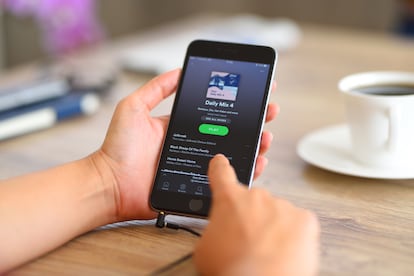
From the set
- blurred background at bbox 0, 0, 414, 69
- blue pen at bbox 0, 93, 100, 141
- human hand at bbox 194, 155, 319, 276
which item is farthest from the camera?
blurred background at bbox 0, 0, 414, 69

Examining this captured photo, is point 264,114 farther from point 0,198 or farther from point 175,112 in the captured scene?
point 0,198

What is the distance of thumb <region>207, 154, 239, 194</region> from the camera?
60 cm

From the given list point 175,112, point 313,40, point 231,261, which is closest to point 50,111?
point 175,112

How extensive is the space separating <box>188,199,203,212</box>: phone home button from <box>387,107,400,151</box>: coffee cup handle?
0.82 feet

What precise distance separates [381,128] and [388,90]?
10 cm

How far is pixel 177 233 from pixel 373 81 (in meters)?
0.36

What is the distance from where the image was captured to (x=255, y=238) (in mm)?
546

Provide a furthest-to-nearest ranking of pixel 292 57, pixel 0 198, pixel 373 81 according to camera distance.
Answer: pixel 292 57 < pixel 373 81 < pixel 0 198

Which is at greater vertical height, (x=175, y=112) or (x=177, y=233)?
(x=175, y=112)

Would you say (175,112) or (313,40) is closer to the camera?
(175,112)

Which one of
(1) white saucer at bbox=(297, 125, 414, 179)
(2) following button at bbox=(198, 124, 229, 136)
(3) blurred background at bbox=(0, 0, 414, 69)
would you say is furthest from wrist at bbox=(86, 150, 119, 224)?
(3) blurred background at bbox=(0, 0, 414, 69)

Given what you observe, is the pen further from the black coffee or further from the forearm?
the black coffee

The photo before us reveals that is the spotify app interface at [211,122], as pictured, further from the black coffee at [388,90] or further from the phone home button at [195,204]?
the black coffee at [388,90]

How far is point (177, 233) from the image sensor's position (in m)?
0.71
